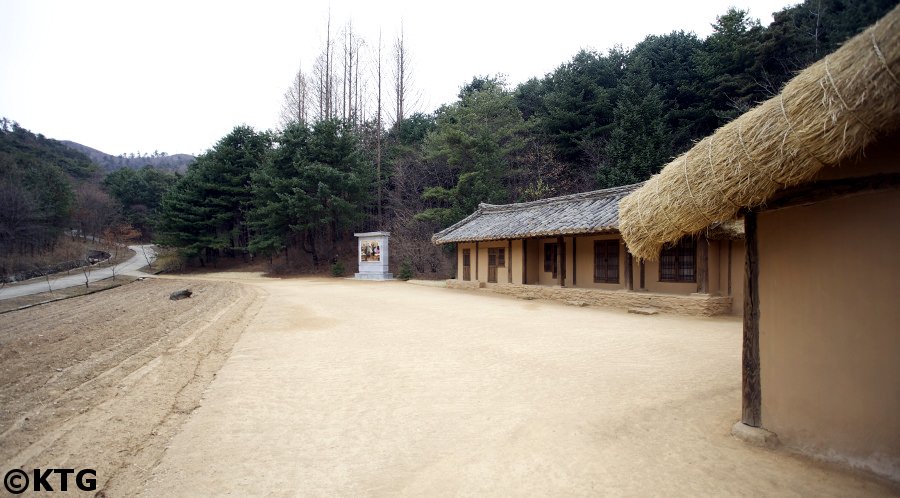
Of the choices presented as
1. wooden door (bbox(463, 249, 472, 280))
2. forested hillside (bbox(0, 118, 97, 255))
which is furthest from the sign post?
forested hillside (bbox(0, 118, 97, 255))

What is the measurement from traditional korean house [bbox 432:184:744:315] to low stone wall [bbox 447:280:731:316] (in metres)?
0.02

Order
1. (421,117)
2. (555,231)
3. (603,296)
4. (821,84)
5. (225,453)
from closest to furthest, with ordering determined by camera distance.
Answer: (821,84)
(225,453)
(603,296)
(555,231)
(421,117)

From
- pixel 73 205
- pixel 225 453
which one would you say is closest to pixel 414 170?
pixel 225 453

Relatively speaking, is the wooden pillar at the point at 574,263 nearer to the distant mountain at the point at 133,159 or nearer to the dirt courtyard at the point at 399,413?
the dirt courtyard at the point at 399,413

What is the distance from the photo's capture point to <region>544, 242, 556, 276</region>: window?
16.0 m

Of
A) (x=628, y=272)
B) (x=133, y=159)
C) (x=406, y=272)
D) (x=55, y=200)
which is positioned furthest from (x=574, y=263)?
(x=133, y=159)

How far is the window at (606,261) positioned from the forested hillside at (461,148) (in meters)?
8.80

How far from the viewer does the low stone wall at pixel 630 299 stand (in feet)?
34.9

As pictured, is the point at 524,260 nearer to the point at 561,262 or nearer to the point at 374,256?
the point at 561,262

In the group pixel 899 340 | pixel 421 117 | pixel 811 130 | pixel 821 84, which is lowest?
pixel 899 340

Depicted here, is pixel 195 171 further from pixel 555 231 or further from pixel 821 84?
pixel 821 84

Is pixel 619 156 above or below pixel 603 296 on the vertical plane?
above

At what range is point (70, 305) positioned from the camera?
55.0 ft

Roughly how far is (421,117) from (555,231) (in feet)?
74.0
